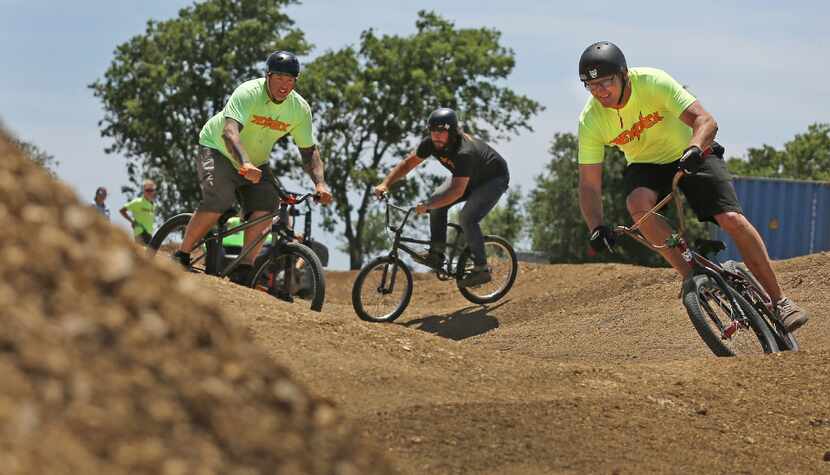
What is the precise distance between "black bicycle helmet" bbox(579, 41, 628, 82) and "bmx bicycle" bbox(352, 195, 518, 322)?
5.39 meters

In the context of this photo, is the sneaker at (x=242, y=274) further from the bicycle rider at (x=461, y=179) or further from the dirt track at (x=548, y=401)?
the bicycle rider at (x=461, y=179)

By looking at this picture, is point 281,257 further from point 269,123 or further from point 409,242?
point 409,242

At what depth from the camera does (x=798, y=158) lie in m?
63.4

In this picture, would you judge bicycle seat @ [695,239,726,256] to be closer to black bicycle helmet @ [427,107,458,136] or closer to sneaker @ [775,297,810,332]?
sneaker @ [775,297,810,332]

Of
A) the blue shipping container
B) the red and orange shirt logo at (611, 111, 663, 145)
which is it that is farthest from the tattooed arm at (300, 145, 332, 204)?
the blue shipping container

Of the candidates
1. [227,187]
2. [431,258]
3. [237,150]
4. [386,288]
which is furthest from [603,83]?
[431,258]

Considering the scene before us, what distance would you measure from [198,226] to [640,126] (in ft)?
13.8

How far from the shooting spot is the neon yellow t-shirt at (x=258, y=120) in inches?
422

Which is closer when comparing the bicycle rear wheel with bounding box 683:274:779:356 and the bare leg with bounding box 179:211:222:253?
the bicycle rear wheel with bounding box 683:274:779:356

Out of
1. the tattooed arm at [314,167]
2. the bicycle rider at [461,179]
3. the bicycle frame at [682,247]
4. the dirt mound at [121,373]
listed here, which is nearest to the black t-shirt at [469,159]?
the bicycle rider at [461,179]

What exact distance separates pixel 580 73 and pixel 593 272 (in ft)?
25.7

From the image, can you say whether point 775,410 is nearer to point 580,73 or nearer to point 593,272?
point 580,73

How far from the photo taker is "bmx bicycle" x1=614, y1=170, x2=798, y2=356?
8547 mm

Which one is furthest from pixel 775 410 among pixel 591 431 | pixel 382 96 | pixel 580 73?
pixel 382 96
